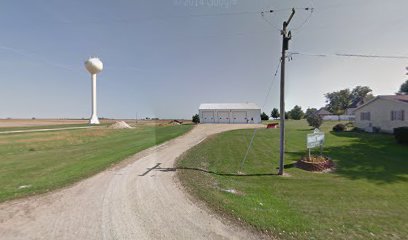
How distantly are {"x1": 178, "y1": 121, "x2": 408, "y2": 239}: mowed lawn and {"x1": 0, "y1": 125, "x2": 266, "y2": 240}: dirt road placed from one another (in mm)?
783

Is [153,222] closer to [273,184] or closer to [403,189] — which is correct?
[273,184]

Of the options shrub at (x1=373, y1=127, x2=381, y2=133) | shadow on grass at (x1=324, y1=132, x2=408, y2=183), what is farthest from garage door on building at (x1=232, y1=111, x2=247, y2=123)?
shadow on grass at (x1=324, y1=132, x2=408, y2=183)

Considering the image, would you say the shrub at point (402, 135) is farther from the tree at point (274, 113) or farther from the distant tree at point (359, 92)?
the distant tree at point (359, 92)

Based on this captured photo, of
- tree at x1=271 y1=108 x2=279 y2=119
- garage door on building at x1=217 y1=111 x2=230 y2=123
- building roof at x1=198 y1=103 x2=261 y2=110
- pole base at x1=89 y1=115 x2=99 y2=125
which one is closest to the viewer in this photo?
garage door on building at x1=217 y1=111 x2=230 y2=123

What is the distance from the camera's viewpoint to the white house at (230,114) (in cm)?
5556

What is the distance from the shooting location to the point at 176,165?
11789 mm

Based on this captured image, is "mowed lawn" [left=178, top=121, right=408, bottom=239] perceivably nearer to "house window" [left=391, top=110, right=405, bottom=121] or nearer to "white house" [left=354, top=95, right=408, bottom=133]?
"house window" [left=391, top=110, right=405, bottom=121]

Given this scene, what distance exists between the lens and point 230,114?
5584 centimetres

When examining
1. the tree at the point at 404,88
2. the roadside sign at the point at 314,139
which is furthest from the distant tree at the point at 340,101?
the roadside sign at the point at 314,139

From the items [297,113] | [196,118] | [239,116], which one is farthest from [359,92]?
[196,118]

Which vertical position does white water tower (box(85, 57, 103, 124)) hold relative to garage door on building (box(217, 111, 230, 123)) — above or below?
above

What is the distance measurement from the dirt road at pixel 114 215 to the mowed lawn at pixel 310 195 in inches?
30.8

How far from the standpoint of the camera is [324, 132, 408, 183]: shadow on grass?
1025cm

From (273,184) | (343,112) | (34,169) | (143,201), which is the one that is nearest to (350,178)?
(273,184)
